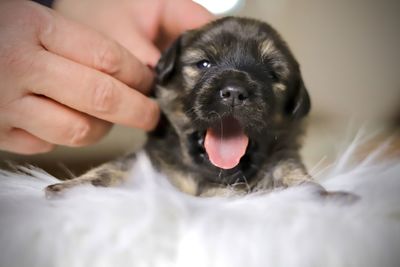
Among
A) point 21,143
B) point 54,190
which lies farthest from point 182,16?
point 54,190

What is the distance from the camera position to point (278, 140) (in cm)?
117

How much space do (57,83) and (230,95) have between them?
33cm

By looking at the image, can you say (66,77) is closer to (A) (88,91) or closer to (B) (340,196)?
(A) (88,91)

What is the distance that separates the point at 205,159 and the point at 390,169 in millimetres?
424


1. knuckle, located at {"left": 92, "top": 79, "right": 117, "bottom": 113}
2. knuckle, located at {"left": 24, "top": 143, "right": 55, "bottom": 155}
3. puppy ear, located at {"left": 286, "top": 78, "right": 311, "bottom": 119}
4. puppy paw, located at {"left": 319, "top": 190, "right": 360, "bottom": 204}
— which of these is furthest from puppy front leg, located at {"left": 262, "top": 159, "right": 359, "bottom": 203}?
knuckle, located at {"left": 24, "top": 143, "right": 55, "bottom": 155}

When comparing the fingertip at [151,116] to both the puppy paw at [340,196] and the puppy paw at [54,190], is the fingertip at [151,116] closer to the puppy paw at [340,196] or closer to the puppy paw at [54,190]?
the puppy paw at [54,190]

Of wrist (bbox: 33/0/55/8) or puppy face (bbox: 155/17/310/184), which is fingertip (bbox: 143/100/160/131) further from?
wrist (bbox: 33/0/55/8)

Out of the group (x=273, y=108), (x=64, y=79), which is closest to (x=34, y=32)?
(x=64, y=79)

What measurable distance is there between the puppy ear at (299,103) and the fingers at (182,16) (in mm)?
287

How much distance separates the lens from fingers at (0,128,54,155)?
0.99m

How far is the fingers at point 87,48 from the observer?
910 mm

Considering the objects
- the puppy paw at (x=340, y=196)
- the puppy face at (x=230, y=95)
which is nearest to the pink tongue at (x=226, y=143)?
the puppy face at (x=230, y=95)

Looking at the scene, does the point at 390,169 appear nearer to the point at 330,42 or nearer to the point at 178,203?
the point at 178,203

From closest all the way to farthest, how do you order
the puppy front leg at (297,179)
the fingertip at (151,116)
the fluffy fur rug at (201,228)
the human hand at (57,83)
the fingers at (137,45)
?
the fluffy fur rug at (201,228)
the puppy front leg at (297,179)
the human hand at (57,83)
the fingertip at (151,116)
the fingers at (137,45)
